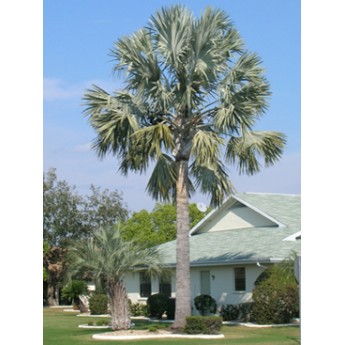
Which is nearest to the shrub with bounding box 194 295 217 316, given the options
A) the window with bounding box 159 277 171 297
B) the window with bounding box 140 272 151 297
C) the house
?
the house

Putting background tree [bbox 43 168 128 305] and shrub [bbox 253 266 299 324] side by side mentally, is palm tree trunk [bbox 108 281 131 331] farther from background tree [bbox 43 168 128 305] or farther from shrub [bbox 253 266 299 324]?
background tree [bbox 43 168 128 305]

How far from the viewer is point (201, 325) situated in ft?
68.2

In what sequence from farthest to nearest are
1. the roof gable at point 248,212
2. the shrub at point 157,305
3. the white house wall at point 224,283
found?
the roof gable at point 248,212
the shrub at point 157,305
the white house wall at point 224,283

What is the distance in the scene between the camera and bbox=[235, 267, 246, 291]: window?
2759 centimetres

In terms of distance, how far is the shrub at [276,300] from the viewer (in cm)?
2420

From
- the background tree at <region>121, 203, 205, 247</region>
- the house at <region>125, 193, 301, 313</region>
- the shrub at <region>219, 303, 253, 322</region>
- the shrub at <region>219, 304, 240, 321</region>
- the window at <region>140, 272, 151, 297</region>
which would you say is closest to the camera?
the shrub at <region>219, 303, 253, 322</region>

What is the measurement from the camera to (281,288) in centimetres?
2419

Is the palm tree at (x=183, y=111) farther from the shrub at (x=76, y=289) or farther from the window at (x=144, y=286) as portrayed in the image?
the shrub at (x=76, y=289)

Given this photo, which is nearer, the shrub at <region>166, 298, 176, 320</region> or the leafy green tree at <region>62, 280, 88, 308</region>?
the shrub at <region>166, 298, 176, 320</region>

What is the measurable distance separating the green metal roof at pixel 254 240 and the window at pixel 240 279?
61 cm

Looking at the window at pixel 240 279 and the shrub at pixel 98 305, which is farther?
the shrub at pixel 98 305

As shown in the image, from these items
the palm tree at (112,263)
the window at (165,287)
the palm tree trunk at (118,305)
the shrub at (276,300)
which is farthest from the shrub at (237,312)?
the palm tree trunk at (118,305)
